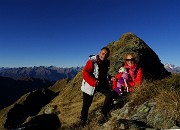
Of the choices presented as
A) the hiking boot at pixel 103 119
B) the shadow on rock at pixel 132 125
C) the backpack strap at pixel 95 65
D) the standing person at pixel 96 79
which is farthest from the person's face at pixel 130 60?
the shadow on rock at pixel 132 125

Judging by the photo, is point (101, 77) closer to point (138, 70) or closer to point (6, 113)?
point (138, 70)

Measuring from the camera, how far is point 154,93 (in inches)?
443

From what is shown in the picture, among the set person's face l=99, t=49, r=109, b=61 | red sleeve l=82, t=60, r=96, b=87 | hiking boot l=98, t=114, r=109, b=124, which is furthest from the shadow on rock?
person's face l=99, t=49, r=109, b=61

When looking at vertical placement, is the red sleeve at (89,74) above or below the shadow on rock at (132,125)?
above

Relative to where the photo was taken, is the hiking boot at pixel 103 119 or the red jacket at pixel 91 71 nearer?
the hiking boot at pixel 103 119

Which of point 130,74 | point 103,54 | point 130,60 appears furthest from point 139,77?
point 103,54

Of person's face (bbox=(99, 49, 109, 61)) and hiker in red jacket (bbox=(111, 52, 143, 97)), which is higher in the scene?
person's face (bbox=(99, 49, 109, 61))

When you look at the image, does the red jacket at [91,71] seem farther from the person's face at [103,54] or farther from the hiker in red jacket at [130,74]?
the hiker in red jacket at [130,74]

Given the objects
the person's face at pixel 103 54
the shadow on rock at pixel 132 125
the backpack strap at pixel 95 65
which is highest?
the person's face at pixel 103 54

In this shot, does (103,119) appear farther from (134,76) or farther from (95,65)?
(134,76)

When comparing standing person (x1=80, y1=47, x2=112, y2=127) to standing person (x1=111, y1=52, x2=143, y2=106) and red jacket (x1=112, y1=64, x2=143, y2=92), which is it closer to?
standing person (x1=111, y1=52, x2=143, y2=106)

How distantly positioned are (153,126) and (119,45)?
2437 cm

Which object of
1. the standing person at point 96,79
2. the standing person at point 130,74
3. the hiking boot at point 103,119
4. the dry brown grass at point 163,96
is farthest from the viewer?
the standing person at point 130,74

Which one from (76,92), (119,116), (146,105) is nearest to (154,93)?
(146,105)
